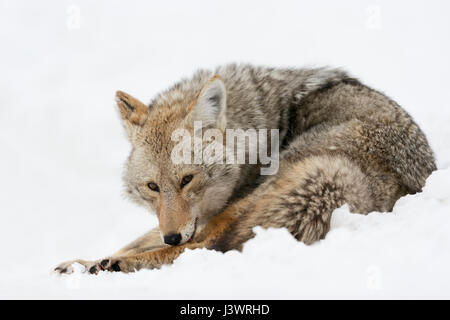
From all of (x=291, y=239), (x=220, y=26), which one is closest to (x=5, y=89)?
(x=220, y=26)

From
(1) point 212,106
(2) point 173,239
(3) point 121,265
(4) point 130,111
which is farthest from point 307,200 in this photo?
(4) point 130,111

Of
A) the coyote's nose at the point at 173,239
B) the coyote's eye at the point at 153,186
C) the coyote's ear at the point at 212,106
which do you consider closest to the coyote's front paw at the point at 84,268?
the coyote's nose at the point at 173,239

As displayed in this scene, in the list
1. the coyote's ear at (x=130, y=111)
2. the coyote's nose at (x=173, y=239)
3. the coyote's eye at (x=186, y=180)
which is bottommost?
the coyote's nose at (x=173, y=239)

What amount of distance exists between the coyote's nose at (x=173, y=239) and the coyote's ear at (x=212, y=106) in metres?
1.15

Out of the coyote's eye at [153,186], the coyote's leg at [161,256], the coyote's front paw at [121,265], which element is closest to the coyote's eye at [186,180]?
the coyote's eye at [153,186]

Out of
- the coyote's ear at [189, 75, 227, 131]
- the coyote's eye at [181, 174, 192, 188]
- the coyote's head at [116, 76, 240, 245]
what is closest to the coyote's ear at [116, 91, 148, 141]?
the coyote's head at [116, 76, 240, 245]

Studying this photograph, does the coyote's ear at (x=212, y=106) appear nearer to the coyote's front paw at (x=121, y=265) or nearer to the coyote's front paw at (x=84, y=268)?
the coyote's front paw at (x=121, y=265)

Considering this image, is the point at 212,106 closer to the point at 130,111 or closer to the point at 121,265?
the point at 130,111

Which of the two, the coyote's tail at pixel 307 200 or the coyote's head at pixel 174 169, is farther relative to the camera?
the coyote's head at pixel 174 169

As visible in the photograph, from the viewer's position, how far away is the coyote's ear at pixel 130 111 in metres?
5.15

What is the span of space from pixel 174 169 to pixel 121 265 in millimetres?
948

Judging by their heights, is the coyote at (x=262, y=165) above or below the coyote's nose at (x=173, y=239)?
above

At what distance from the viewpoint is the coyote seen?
4.06 m

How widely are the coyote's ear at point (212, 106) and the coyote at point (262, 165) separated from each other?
1 centimetres
